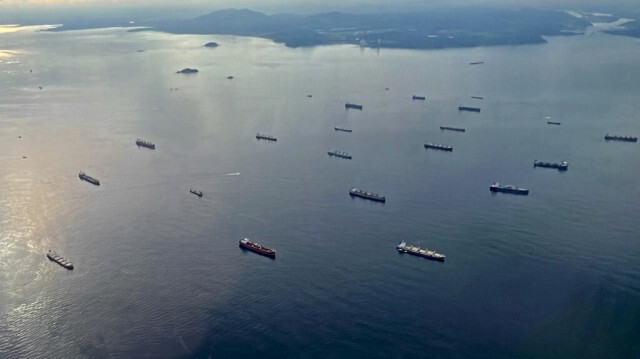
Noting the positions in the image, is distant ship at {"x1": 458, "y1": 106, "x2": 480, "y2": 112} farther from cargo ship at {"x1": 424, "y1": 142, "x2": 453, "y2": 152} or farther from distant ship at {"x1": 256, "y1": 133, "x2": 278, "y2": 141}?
distant ship at {"x1": 256, "y1": 133, "x2": 278, "y2": 141}

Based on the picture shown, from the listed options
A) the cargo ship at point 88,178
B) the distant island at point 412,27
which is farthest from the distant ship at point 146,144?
the distant island at point 412,27

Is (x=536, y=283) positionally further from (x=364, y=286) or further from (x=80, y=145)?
(x=80, y=145)

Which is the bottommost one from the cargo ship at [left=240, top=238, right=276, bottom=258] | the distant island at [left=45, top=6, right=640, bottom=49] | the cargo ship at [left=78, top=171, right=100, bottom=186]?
the cargo ship at [left=240, top=238, right=276, bottom=258]

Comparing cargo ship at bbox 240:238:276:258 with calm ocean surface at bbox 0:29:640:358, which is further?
cargo ship at bbox 240:238:276:258

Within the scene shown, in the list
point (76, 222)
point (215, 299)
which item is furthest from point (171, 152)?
point (215, 299)

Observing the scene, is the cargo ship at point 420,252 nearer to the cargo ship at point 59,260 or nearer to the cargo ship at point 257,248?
the cargo ship at point 257,248

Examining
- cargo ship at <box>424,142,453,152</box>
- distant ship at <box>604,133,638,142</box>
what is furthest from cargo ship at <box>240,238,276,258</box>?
distant ship at <box>604,133,638,142</box>
